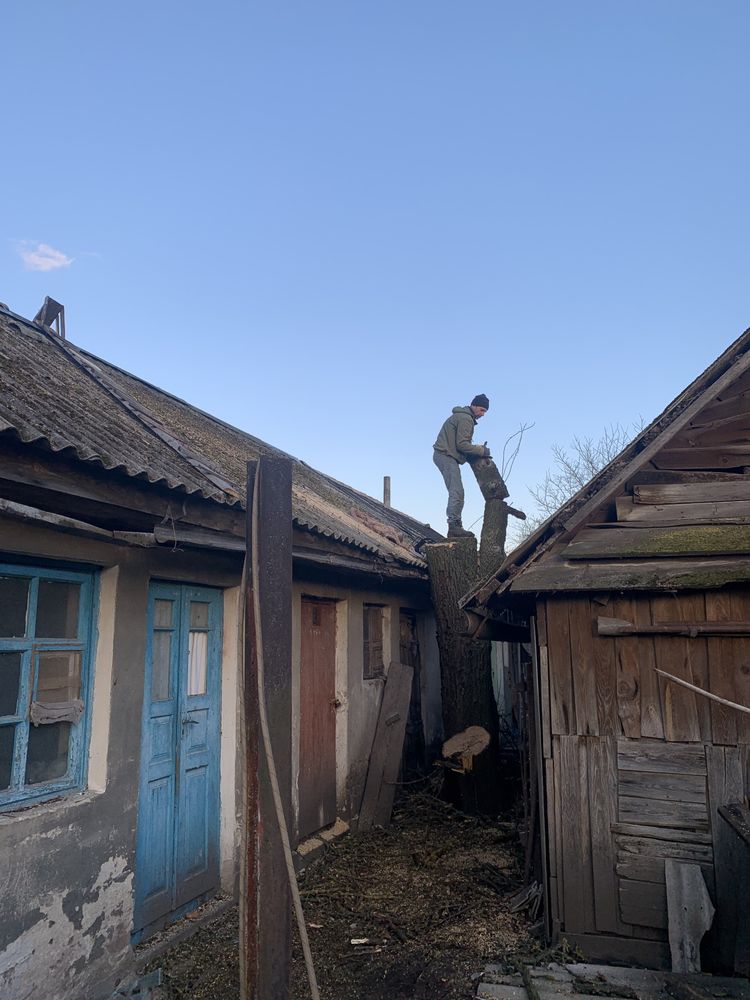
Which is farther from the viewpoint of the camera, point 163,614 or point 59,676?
point 163,614

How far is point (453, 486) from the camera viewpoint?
10141 mm

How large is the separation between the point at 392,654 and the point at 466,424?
330 cm

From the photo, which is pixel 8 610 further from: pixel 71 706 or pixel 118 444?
pixel 118 444

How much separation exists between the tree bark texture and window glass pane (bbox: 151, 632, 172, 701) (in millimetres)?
4297

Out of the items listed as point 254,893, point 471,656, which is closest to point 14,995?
point 254,893

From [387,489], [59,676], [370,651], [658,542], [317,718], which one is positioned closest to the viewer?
[59,676]

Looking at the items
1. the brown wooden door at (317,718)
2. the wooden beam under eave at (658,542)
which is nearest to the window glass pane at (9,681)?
the brown wooden door at (317,718)

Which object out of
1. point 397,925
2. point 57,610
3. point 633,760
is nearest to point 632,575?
point 633,760

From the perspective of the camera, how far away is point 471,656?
8.82 metres

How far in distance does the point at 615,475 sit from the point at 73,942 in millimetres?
4564

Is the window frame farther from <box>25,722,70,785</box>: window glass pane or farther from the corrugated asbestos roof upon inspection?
<box>25,722,70,785</box>: window glass pane

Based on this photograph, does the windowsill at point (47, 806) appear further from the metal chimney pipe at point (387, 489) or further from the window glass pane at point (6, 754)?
the metal chimney pipe at point (387, 489)

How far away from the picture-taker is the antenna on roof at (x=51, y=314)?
25.2 feet

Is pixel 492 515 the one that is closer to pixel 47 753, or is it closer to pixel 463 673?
pixel 463 673
